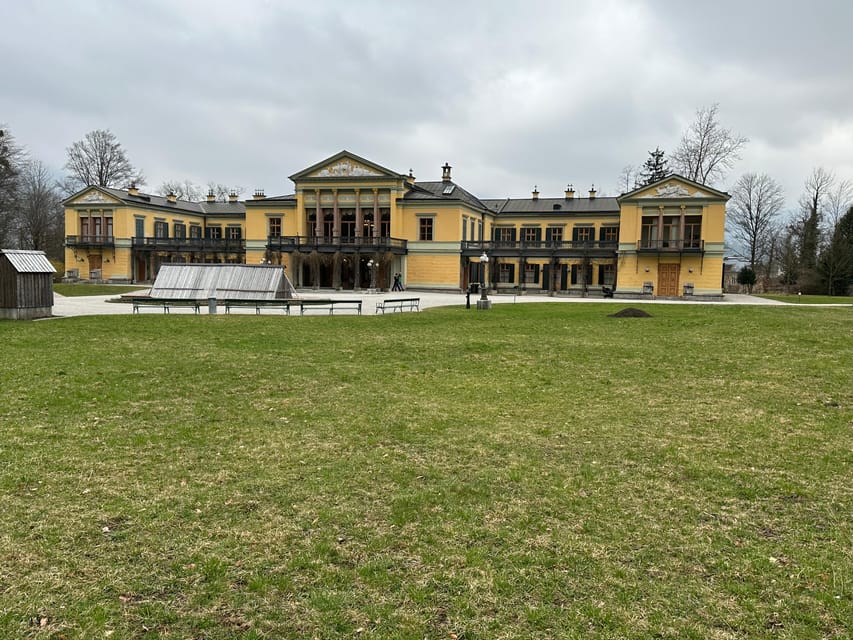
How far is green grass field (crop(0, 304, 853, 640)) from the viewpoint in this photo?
12.1ft

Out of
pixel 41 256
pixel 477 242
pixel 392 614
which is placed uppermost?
pixel 477 242

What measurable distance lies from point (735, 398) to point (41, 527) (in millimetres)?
8900

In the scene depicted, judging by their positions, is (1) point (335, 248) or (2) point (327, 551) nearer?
(2) point (327, 551)

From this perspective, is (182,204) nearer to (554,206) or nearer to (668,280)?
(554,206)

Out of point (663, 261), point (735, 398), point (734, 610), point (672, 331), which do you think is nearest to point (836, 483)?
point (734, 610)

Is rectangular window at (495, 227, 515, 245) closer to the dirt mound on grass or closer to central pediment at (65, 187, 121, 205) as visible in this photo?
the dirt mound on grass

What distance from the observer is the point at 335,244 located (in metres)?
46.2

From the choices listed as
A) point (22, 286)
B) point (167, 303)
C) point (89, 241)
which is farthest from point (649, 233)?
point (89, 241)

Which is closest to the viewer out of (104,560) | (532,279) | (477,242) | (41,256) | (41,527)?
(104,560)

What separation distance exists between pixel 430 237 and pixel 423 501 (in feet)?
141

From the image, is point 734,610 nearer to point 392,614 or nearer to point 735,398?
point 392,614

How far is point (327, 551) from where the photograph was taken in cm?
439

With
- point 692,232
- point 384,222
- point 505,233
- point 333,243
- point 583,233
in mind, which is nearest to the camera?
point 692,232

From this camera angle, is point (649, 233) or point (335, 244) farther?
point (335, 244)
